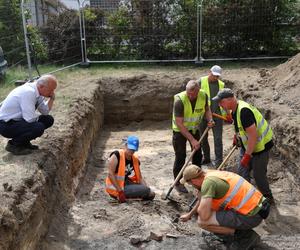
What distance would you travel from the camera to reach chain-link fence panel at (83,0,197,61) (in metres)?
14.3

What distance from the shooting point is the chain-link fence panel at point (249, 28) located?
14146mm

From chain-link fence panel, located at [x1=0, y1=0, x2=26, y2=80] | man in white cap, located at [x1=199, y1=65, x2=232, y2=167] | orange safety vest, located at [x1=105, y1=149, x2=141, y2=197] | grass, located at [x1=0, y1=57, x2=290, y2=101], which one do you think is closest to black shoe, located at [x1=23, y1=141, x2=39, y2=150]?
orange safety vest, located at [x1=105, y1=149, x2=141, y2=197]

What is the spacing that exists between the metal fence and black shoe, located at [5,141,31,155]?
7.91 m

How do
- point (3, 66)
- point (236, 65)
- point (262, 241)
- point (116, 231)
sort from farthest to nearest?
point (236, 65) < point (3, 66) < point (116, 231) < point (262, 241)

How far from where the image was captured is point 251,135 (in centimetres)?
615

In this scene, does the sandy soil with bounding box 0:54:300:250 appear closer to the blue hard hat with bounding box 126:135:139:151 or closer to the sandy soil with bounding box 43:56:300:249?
the sandy soil with bounding box 43:56:300:249

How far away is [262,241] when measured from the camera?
5363mm

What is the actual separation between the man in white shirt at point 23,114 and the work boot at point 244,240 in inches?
129

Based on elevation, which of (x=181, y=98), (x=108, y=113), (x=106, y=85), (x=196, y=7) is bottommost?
(x=108, y=113)

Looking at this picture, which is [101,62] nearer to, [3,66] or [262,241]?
[3,66]

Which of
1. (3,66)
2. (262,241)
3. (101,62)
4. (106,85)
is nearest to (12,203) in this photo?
(262,241)

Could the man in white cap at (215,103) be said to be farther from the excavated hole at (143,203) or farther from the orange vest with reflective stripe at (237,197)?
the orange vest with reflective stripe at (237,197)

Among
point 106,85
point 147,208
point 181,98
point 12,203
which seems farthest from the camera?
point 106,85

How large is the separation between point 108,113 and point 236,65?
4.58m
